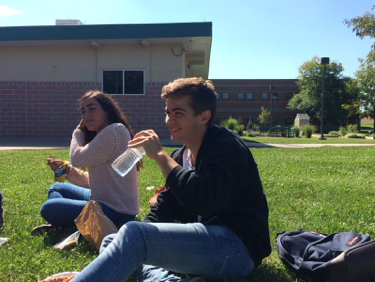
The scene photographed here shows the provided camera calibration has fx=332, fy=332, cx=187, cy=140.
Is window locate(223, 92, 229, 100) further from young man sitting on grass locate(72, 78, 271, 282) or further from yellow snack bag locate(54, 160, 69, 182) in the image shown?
young man sitting on grass locate(72, 78, 271, 282)

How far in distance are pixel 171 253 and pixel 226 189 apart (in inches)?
18.5

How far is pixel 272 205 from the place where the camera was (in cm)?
467

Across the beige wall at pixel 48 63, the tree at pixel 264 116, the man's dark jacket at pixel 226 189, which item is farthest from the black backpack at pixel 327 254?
the tree at pixel 264 116

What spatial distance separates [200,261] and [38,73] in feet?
56.3

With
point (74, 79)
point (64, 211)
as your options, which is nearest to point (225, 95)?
point (74, 79)

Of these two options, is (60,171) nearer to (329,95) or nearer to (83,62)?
(83,62)

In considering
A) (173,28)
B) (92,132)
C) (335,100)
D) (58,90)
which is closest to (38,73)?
(58,90)

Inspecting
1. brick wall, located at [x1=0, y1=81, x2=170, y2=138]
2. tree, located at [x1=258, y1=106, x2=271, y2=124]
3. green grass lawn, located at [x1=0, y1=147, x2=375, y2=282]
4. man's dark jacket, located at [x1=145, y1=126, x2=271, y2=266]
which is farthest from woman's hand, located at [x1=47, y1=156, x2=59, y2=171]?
tree, located at [x1=258, y1=106, x2=271, y2=124]

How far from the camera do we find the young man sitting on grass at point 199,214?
1.77 meters

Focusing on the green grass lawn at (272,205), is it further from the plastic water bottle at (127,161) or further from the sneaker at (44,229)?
the plastic water bottle at (127,161)

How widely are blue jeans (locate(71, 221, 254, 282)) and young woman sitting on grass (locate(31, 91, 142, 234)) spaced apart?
0.97 meters

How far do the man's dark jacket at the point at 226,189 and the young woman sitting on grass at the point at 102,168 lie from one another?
1121 mm

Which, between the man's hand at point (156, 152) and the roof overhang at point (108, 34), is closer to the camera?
the man's hand at point (156, 152)

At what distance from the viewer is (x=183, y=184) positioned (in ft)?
6.08
